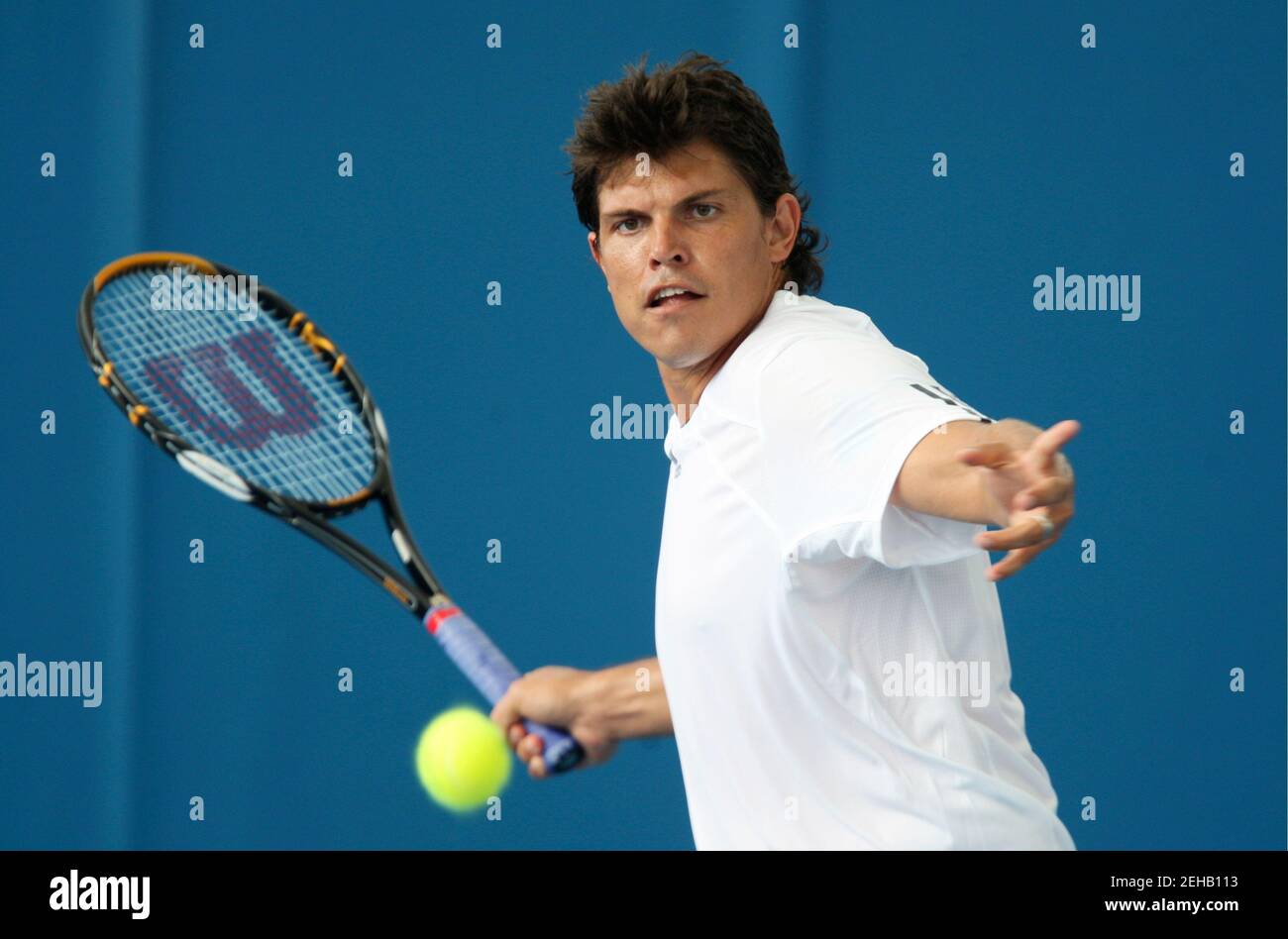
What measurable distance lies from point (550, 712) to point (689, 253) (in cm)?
46

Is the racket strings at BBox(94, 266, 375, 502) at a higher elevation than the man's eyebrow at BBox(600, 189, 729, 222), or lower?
lower

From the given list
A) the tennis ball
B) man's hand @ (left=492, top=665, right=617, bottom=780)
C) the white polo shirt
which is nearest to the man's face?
the white polo shirt

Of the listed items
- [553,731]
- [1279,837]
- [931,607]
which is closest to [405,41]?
[553,731]

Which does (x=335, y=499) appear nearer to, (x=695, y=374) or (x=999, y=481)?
(x=695, y=374)

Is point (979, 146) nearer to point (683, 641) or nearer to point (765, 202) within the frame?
point (765, 202)

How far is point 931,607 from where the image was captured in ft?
3.80

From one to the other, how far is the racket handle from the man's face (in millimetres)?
337

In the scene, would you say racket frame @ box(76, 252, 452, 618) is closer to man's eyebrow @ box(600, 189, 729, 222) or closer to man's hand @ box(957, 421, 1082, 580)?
man's eyebrow @ box(600, 189, 729, 222)

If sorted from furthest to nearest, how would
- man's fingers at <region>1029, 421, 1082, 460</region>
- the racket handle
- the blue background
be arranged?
the blue background < the racket handle < man's fingers at <region>1029, 421, 1082, 460</region>

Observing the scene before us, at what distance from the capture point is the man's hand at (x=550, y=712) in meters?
1.33

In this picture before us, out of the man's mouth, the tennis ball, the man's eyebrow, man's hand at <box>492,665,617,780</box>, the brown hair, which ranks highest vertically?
the brown hair

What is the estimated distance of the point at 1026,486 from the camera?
37.1 inches

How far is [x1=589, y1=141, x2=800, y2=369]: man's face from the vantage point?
136 cm

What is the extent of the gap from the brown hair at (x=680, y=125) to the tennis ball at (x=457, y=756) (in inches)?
32.4
